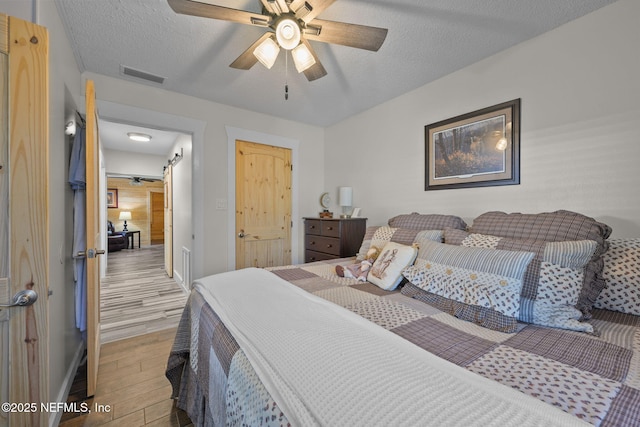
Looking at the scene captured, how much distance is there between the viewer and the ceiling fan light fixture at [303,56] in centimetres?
159

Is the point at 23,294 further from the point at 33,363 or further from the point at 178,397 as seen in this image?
the point at 178,397

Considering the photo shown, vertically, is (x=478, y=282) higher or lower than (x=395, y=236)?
lower

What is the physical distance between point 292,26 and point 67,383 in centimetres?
264

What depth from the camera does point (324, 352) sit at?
0.76 m

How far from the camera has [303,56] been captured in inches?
63.9

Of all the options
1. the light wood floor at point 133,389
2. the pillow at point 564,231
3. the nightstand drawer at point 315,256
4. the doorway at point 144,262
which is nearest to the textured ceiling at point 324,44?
the doorway at point 144,262

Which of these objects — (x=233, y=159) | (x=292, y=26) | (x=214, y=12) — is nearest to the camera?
(x=214, y=12)

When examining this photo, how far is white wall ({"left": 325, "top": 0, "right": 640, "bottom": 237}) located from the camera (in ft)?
5.01

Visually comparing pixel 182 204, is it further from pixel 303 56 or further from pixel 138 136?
pixel 303 56

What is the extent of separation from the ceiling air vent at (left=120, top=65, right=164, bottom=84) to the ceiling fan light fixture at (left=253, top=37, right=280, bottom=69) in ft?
4.61

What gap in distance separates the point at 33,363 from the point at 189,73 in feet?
7.57

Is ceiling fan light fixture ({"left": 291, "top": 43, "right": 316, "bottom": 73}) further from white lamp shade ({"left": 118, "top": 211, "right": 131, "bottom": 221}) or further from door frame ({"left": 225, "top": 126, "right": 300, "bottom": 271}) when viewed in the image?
white lamp shade ({"left": 118, "top": 211, "right": 131, "bottom": 221})

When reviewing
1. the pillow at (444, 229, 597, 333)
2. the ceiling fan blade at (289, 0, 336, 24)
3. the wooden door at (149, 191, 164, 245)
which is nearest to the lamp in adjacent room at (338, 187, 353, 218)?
the ceiling fan blade at (289, 0, 336, 24)

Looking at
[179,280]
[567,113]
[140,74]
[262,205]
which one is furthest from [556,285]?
[179,280]
